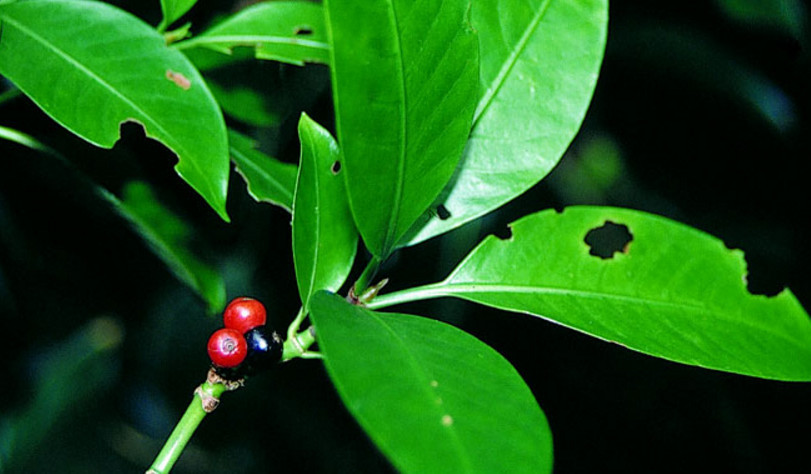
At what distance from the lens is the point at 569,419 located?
2344 mm

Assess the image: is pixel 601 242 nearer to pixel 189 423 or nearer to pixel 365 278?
pixel 365 278

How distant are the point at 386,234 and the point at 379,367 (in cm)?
18

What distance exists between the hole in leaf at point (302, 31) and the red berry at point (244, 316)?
423 millimetres

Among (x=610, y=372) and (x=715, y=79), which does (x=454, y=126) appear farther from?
(x=610, y=372)

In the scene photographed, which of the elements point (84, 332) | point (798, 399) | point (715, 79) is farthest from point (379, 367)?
point (798, 399)

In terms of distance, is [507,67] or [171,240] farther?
[171,240]

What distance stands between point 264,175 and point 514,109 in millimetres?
298

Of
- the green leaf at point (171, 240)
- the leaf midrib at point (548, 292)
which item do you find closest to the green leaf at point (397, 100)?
the leaf midrib at point (548, 292)

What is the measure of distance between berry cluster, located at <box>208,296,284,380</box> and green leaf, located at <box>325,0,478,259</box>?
12 cm

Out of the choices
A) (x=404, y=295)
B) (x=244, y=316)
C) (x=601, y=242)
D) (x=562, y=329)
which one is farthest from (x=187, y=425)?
(x=562, y=329)

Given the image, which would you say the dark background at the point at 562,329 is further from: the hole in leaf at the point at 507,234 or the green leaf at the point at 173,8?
the hole in leaf at the point at 507,234

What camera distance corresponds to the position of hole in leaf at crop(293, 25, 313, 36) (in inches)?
41.4

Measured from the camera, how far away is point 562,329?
228 cm

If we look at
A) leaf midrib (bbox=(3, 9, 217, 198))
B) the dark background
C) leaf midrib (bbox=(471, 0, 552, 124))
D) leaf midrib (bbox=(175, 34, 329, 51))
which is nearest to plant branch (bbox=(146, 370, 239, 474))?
leaf midrib (bbox=(3, 9, 217, 198))
